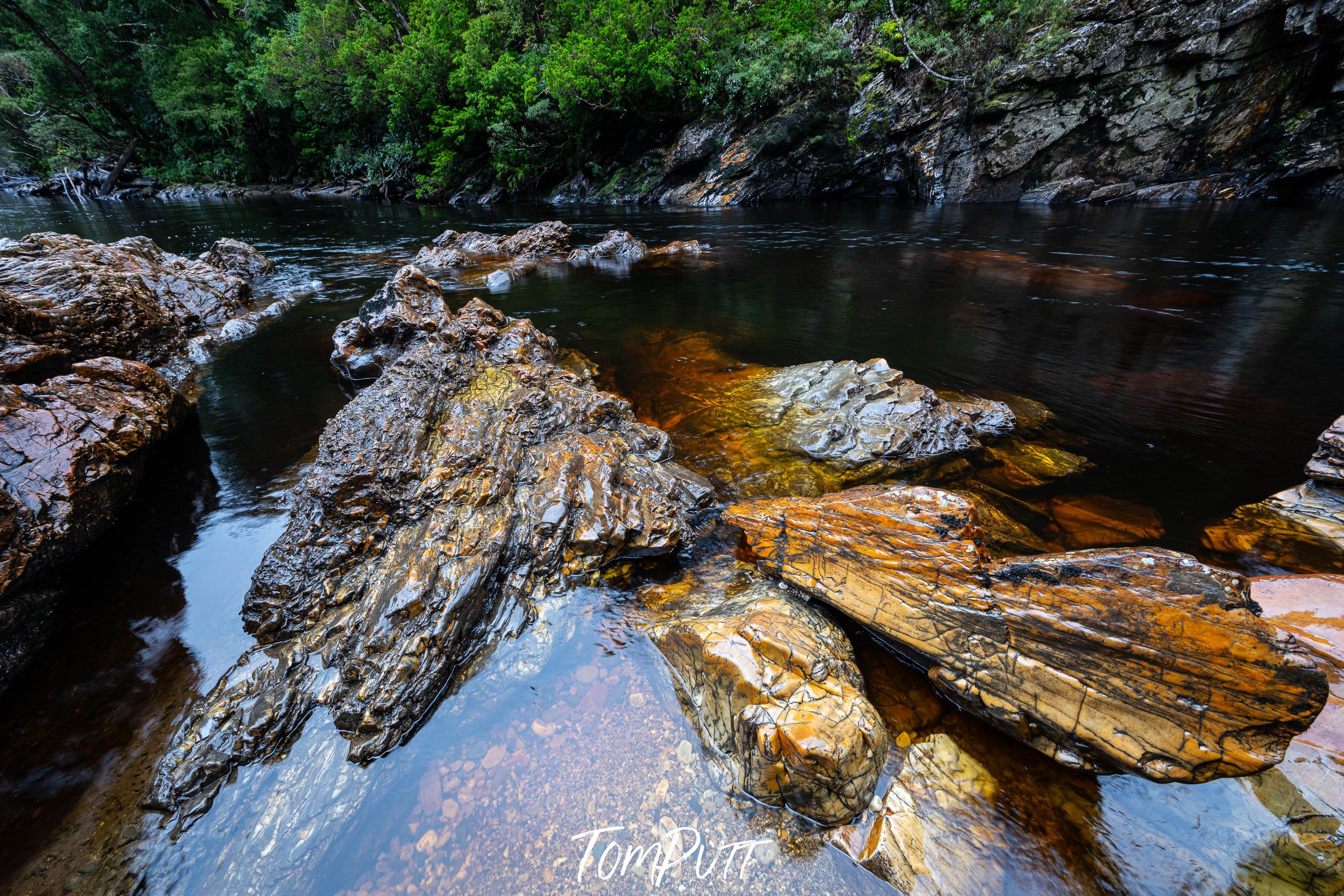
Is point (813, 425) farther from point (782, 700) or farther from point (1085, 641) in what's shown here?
point (782, 700)

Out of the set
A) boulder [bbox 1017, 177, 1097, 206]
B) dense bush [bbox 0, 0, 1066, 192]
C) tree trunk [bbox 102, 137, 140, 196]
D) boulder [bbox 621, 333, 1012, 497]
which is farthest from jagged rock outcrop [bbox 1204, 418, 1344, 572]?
tree trunk [bbox 102, 137, 140, 196]

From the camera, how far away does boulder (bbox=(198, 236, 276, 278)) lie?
396 inches

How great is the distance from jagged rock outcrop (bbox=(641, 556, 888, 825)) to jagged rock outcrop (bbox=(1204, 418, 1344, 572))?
2.59m

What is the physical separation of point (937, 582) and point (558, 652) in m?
1.84

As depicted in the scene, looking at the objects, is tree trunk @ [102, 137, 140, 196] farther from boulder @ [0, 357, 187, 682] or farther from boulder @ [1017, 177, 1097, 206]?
boulder @ [1017, 177, 1097, 206]

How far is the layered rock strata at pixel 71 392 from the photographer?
2.74 metres

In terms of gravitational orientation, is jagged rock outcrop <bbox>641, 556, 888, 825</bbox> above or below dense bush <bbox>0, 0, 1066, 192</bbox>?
below

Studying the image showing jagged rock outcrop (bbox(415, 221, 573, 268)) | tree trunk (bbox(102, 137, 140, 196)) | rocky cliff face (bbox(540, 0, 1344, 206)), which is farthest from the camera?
tree trunk (bbox(102, 137, 140, 196))

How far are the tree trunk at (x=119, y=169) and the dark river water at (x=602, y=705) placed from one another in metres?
40.8

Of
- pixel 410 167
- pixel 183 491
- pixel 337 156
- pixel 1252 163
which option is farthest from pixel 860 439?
pixel 337 156

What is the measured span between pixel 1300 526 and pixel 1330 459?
63 centimetres

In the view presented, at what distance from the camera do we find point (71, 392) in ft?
12.2

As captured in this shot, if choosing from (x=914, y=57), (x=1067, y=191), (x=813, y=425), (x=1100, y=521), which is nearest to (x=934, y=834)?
(x=1100, y=521)

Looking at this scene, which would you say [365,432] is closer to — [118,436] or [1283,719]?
[118,436]
